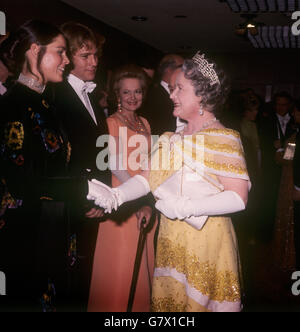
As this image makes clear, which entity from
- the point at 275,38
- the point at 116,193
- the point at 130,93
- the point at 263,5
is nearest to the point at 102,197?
the point at 116,193

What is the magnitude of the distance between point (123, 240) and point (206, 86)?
1173 mm

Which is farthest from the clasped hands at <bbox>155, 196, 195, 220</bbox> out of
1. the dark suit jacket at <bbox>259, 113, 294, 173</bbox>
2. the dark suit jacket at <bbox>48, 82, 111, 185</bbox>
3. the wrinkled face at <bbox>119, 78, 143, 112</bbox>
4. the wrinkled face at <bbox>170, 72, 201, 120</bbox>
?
the dark suit jacket at <bbox>259, 113, 294, 173</bbox>

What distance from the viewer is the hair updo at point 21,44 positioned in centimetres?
195

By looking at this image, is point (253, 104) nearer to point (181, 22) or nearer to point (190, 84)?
point (181, 22)

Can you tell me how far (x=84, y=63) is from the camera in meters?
2.44

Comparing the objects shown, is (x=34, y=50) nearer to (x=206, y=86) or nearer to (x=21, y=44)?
(x=21, y=44)

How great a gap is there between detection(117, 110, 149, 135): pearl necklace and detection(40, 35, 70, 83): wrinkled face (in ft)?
2.39

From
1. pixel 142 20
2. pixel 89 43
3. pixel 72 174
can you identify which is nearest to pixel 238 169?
pixel 72 174

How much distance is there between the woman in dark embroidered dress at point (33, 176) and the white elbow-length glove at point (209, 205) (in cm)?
52

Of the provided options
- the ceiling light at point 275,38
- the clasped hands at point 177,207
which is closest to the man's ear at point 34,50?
the clasped hands at point 177,207

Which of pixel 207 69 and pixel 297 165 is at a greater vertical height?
pixel 207 69

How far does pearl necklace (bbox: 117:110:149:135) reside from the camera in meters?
2.75

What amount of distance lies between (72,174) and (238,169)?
31.5 inches

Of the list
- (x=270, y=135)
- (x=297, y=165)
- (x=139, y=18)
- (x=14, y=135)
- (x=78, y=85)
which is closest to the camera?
(x=14, y=135)
